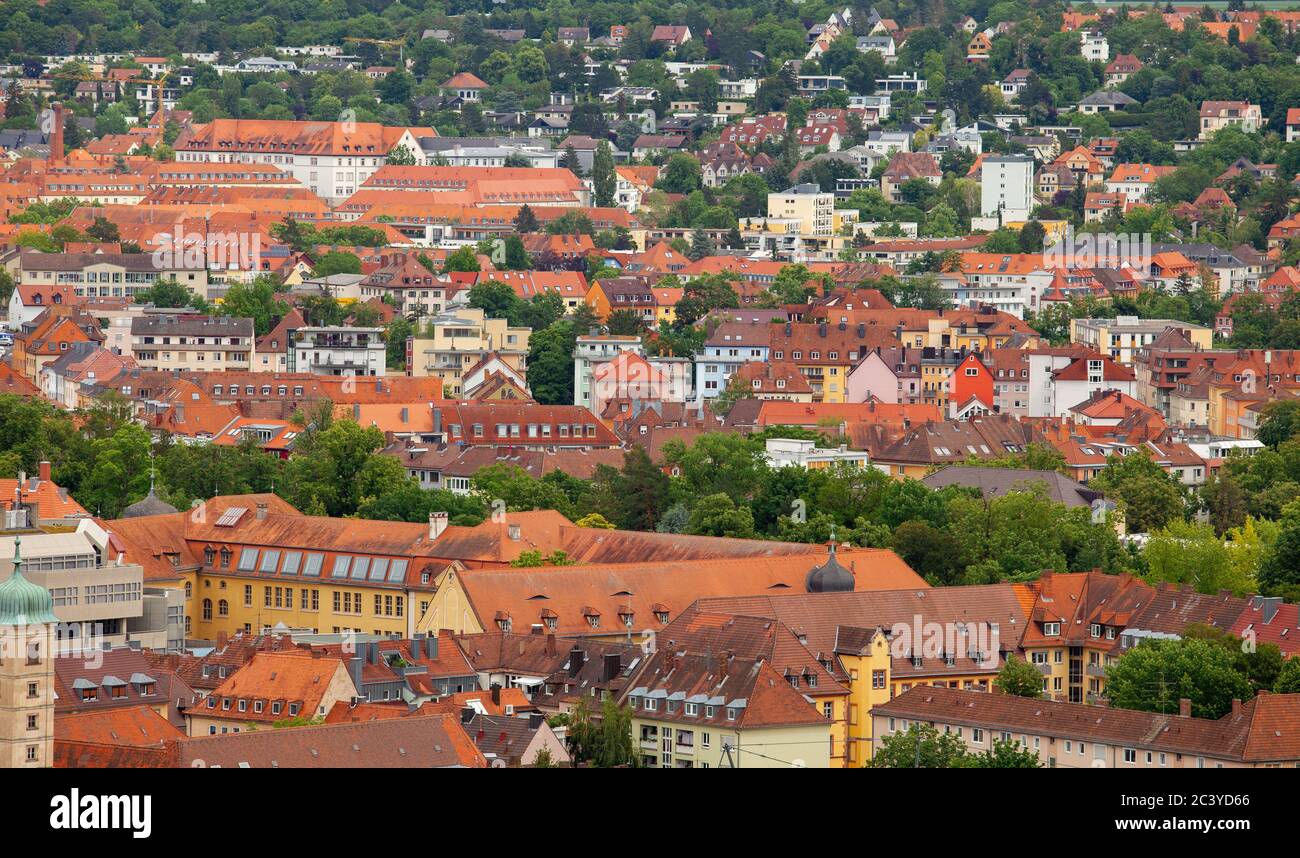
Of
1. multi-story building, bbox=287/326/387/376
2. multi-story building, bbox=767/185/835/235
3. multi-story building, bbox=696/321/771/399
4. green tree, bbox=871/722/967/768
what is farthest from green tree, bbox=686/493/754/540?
multi-story building, bbox=767/185/835/235

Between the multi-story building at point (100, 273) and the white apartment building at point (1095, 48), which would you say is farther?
the white apartment building at point (1095, 48)

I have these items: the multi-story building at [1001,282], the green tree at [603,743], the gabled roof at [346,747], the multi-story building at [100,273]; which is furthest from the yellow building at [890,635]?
the multi-story building at [1001,282]

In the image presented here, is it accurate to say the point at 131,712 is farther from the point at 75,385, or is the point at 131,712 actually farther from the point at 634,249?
the point at 634,249

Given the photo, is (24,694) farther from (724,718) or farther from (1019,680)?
(1019,680)

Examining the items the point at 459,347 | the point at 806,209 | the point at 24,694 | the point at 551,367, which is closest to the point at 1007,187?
the point at 806,209

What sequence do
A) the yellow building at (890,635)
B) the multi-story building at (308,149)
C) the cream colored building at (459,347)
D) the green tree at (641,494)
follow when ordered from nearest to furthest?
1. the yellow building at (890,635)
2. the green tree at (641,494)
3. the cream colored building at (459,347)
4. the multi-story building at (308,149)

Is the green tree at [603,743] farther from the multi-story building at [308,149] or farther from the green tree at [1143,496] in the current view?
the multi-story building at [308,149]
